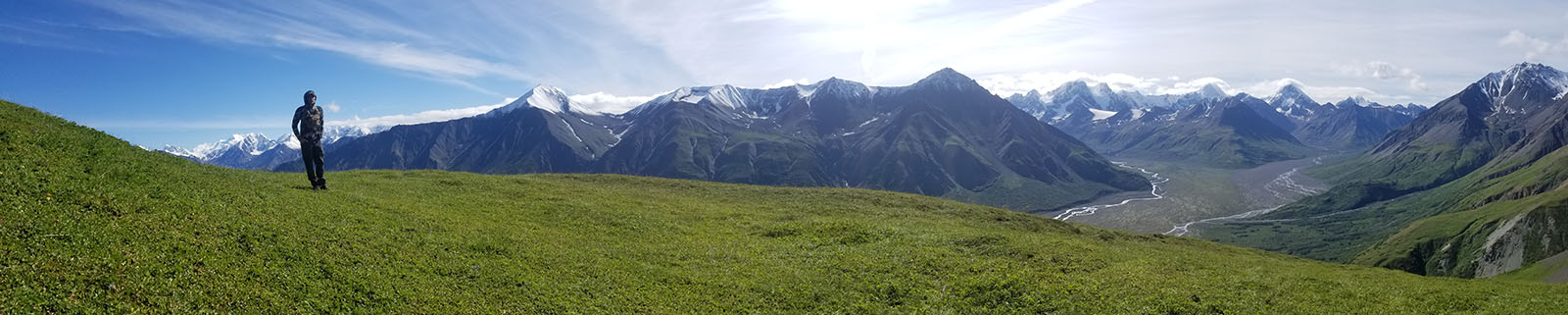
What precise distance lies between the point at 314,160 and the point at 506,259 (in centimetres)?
1651

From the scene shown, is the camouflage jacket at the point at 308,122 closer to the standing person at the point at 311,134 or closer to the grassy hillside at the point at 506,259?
the standing person at the point at 311,134

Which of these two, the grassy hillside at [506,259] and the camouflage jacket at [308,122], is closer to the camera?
the grassy hillside at [506,259]

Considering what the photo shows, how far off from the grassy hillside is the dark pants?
139cm

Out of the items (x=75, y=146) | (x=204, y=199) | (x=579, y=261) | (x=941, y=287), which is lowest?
(x=941, y=287)

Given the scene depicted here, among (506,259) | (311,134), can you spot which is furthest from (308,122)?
(506,259)

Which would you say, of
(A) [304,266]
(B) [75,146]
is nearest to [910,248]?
(A) [304,266]

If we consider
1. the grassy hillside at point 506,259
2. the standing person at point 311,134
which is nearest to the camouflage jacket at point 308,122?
the standing person at point 311,134

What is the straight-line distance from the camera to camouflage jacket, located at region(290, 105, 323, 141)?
34.5m

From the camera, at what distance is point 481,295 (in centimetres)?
2345

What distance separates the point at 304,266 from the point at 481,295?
5.48 m

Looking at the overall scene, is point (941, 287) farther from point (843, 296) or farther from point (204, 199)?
point (204, 199)

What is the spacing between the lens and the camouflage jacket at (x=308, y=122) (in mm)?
34469

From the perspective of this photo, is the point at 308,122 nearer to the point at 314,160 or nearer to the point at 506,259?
the point at 314,160

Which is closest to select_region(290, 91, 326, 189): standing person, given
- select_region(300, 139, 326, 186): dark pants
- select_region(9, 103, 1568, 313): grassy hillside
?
select_region(300, 139, 326, 186): dark pants
